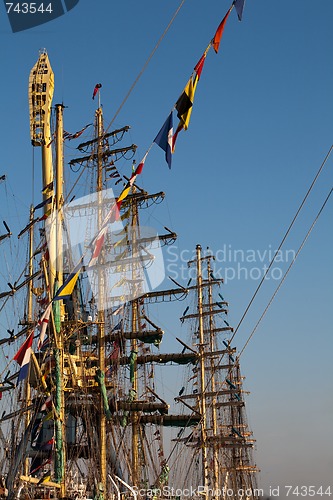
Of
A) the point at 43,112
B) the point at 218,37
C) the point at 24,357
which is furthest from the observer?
the point at 43,112

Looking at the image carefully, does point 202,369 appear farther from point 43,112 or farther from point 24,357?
point 24,357

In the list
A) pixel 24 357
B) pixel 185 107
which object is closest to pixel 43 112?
pixel 24 357

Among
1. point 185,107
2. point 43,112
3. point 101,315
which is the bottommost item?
point 185,107

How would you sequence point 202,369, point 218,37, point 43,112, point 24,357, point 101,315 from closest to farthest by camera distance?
point 218,37, point 24,357, point 43,112, point 101,315, point 202,369

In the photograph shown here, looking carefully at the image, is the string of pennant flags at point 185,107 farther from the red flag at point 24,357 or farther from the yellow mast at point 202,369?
the yellow mast at point 202,369

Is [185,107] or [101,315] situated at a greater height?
[101,315]

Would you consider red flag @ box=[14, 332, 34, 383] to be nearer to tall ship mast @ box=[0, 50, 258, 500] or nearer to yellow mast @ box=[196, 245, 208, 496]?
tall ship mast @ box=[0, 50, 258, 500]

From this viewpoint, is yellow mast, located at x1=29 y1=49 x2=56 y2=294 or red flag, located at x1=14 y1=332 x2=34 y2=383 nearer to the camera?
red flag, located at x1=14 y1=332 x2=34 y2=383

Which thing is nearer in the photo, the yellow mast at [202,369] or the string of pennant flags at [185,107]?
the string of pennant flags at [185,107]

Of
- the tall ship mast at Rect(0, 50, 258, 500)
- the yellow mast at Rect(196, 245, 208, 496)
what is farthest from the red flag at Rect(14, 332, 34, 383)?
the yellow mast at Rect(196, 245, 208, 496)

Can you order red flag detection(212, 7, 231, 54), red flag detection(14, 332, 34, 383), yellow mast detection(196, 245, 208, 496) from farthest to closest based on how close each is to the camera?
yellow mast detection(196, 245, 208, 496)
red flag detection(14, 332, 34, 383)
red flag detection(212, 7, 231, 54)

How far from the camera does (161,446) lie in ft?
149

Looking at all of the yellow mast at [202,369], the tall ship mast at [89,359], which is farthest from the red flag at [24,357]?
the yellow mast at [202,369]

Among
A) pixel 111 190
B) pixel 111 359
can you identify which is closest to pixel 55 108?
pixel 111 190
